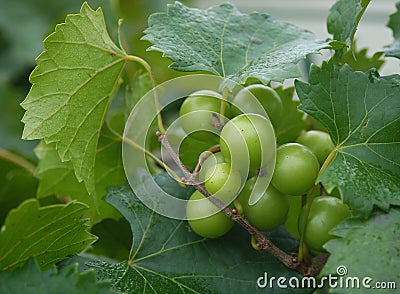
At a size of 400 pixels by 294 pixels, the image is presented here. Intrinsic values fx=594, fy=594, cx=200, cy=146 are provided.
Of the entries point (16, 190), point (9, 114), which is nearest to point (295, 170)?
point (16, 190)

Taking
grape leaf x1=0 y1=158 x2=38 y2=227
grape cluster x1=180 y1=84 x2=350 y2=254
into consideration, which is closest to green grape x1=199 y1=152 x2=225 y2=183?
grape cluster x1=180 y1=84 x2=350 y2=254

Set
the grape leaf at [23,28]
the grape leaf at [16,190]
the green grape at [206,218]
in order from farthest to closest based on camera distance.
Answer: the grape leaf at [23,28] < the grape leaf at [16,190] < the green grape at [206,218]

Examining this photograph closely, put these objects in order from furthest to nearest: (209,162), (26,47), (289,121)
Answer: (26,47) → (289,121) → (209,162)

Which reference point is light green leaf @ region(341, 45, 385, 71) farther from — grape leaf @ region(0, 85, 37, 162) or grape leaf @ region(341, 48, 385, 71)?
grape leaf @ region(0, 85, 37, 162)

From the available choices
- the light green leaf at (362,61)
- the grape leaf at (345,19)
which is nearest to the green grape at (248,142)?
the grape leaf at (345,19)

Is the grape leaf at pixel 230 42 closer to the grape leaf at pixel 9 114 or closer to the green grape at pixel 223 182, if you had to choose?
the green grape at pixel 223 182

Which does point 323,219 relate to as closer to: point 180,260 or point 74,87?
point 180,260
